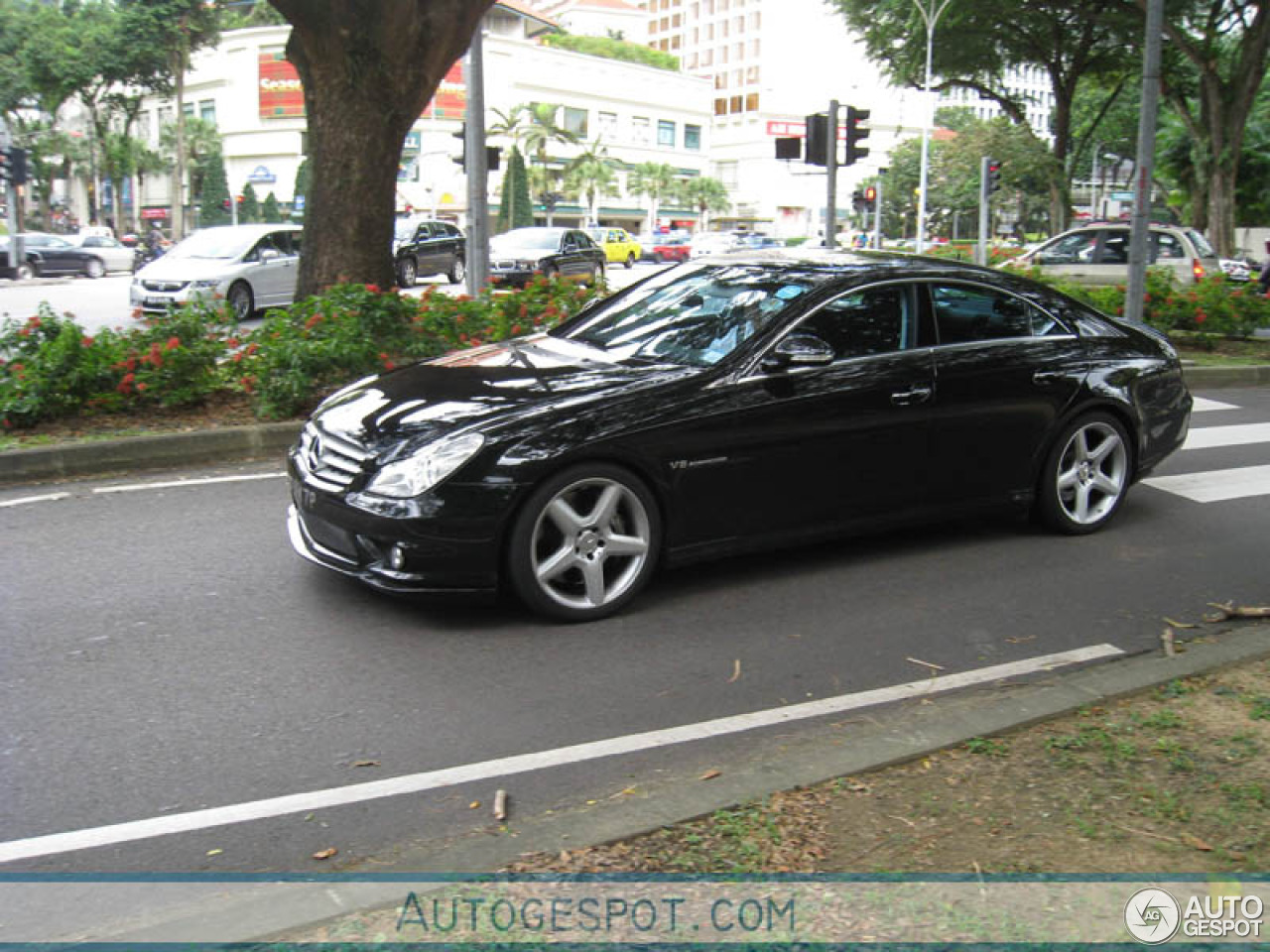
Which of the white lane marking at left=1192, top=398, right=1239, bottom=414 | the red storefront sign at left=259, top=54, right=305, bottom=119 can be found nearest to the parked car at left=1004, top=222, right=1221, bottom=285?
the white lane marking at left=1192, top=398, right=1239, bottom=414

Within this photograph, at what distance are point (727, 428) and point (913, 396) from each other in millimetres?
1153

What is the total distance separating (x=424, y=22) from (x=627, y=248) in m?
41.5

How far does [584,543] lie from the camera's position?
5141 millimetres

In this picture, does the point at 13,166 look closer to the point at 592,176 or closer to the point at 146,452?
the point at 146,452

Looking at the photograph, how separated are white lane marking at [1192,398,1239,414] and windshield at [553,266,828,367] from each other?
693cm

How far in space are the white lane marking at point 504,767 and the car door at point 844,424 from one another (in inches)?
50.7

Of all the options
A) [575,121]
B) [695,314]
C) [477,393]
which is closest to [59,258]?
[695,314]

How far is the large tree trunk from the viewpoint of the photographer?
1012 centimetres

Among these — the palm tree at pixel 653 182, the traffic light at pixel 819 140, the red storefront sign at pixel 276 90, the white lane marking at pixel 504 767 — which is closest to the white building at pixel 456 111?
the red storefront sign at pixel 276 90

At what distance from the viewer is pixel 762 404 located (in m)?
5.56

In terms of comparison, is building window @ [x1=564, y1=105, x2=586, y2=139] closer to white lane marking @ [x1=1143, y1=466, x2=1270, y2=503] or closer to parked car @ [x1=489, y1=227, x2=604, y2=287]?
parked car @ [x1=489, y1=227, x2=604, y2=287]

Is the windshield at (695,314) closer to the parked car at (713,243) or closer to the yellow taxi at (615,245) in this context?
the yellow taxi at (615,245)

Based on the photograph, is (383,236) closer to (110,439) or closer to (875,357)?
(110,439)

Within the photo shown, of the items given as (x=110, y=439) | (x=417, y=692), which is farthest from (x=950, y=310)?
(x=110, y=439)
